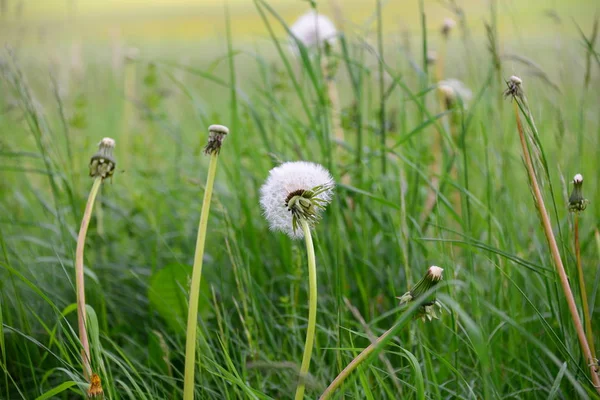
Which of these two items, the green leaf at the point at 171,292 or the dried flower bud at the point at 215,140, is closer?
the dried flower bud at the point at 215,140

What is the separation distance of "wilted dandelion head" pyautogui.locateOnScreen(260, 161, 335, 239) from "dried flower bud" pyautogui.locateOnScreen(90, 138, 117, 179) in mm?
269

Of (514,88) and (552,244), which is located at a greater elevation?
(514,88)

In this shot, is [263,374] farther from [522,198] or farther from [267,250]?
[522,198]

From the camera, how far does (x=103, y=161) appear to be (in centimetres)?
103

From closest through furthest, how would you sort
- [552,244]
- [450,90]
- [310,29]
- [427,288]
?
[427,288] → [552,244] → [450,90] → [310,29]

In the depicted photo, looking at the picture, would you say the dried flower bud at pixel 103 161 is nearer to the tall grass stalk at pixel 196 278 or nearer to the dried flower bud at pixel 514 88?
the tall grass stalk at pixel 196 278

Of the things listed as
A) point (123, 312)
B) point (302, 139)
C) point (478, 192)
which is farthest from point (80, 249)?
point (478, 192)

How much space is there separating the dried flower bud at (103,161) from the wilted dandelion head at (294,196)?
0.27 meters

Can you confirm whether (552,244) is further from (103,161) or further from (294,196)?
(103,161)

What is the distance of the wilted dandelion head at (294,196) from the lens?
3.06 ft

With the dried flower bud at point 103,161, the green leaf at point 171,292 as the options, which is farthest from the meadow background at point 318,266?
the dried flower bud at point 103,161

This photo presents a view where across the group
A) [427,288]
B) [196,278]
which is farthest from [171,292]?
[427,288]

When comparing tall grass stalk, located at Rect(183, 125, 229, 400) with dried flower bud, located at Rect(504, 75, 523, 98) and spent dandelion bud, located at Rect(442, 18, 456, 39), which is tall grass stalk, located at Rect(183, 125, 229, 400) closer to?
dried flower bud, located at Rect(504, 75, 523, 98)

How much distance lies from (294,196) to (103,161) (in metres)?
0.35
